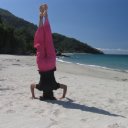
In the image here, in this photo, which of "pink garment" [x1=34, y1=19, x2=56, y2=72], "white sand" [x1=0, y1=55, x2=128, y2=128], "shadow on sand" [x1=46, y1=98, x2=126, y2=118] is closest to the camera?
"white sand" [x1=0, y1=55, x2=128, y2=128]

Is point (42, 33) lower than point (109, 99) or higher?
higher

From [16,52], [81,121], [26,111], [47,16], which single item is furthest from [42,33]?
[16,52]

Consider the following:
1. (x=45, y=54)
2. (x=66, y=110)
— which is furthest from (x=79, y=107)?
(x=45, y=54)

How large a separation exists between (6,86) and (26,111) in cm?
364

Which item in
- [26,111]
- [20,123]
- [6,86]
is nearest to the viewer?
[20,123]

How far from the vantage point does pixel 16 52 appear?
8656 cm

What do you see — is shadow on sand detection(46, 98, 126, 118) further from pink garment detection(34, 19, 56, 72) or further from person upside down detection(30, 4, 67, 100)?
pink garment detection(34, 19, 56, 72)

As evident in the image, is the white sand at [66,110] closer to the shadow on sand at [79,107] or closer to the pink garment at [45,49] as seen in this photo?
the shadow on sand at [79,107]

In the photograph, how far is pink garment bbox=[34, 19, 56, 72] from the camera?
868 centimetres

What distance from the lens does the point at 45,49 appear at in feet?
28.6

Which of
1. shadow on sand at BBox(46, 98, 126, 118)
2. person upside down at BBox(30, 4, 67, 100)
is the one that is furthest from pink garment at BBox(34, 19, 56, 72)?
shadow on sand at BBox(46, 98, 126, 118)

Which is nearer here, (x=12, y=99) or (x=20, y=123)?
(x=20, y=123)

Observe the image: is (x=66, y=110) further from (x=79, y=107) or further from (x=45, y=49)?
(x=45, y=49)

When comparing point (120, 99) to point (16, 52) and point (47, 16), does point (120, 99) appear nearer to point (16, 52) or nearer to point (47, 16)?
point (47, 16)
